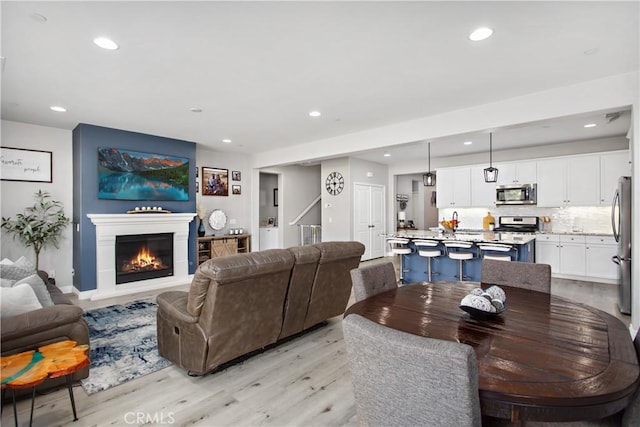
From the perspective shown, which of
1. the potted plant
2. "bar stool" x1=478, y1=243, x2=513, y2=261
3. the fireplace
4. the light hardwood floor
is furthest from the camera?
the fireplace

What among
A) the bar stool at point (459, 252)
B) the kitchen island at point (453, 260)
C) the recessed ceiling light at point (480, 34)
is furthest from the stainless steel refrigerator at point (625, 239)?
the recessed ceiling light at point (480, 34)

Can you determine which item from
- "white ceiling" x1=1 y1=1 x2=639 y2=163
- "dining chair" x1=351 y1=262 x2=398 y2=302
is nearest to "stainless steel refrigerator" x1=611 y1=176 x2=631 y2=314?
"white ceiling" x1=1 y1=1 x2=639 y2=163

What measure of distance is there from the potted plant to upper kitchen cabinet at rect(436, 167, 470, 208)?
7673 millimetres

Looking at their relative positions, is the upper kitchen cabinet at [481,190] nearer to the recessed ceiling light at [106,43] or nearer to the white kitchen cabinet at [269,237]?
the white kitchen cabinet at [269,237]

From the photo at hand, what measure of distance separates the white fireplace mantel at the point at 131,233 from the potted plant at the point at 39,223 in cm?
62

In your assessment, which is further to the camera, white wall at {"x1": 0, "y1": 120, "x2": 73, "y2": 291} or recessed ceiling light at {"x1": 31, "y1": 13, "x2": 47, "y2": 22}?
white wall at {"x1": 0, "y1": 120, "x2": 73, "y2": 291}

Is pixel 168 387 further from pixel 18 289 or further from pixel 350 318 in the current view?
pixel 350 318

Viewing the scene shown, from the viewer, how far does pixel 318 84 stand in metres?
3.44

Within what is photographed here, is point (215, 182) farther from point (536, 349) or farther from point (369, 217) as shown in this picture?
point (536, 349)

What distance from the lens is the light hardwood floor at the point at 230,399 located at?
2.07 m

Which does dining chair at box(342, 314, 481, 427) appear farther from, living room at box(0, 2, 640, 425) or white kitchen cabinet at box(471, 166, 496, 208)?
white kitchen cabinet at box(471, 166, 496, 208)

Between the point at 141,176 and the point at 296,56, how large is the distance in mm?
4039

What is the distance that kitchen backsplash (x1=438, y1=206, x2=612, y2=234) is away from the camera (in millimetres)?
6172

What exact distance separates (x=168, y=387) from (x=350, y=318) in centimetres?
206
